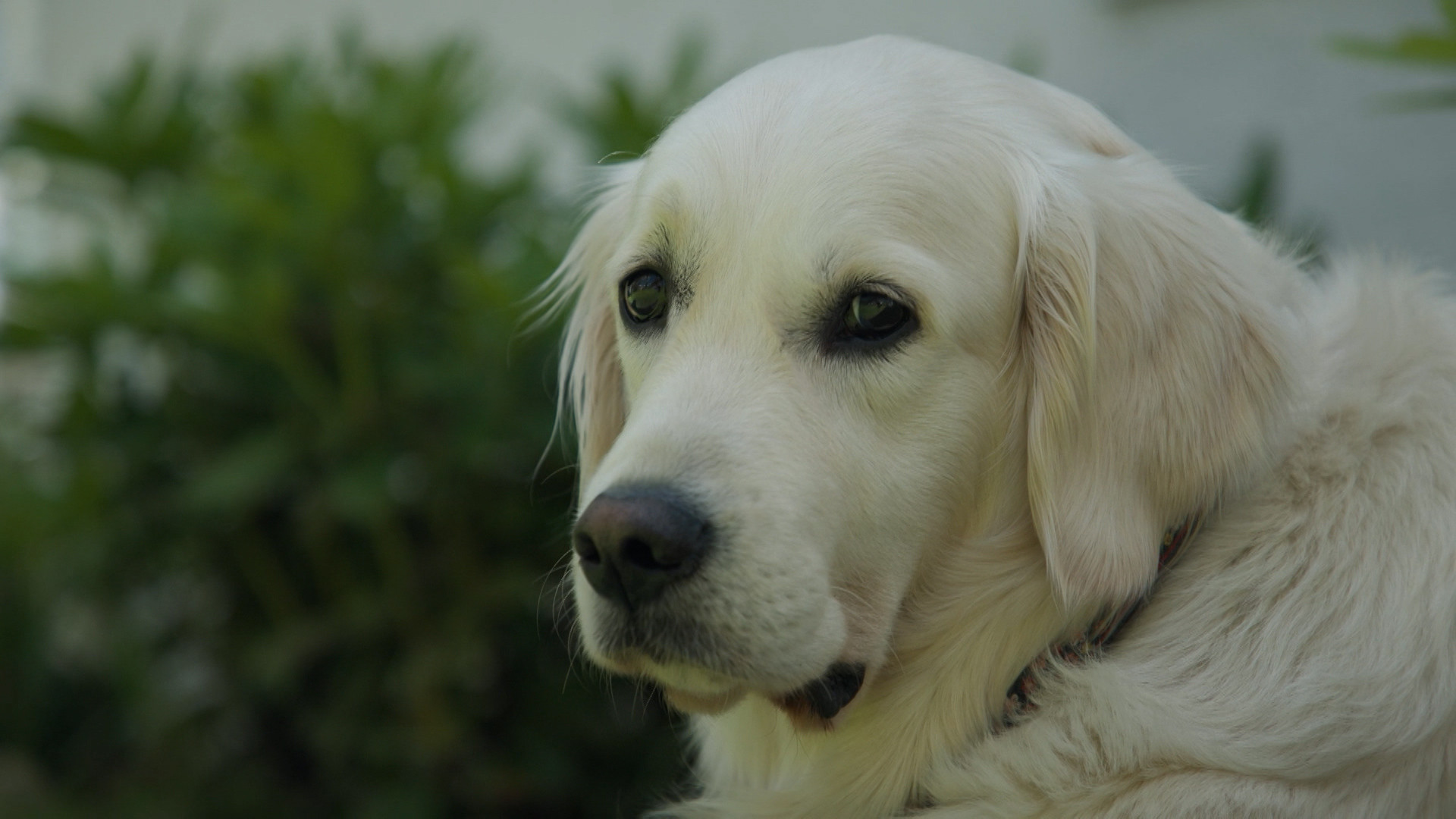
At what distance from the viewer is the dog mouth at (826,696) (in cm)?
198

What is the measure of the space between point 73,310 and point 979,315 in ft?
12.2

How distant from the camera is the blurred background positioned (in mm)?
3975

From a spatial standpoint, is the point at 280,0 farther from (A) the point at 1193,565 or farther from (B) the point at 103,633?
(A) the point at 1193,565

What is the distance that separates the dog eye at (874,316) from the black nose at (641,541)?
433mm

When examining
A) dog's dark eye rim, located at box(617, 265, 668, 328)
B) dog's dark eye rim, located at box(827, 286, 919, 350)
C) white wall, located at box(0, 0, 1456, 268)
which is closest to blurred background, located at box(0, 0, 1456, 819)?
white wall, located at box(0, 0, 1456, 268)

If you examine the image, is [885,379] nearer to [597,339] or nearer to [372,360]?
[597,339]

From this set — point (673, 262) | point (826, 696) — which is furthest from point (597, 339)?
point (826, 696)

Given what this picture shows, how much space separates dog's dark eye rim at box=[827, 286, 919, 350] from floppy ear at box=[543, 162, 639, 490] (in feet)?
2.35

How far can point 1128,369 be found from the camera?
6.31 ft

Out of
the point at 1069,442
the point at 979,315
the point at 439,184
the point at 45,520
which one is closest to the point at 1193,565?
the point at 1069,442

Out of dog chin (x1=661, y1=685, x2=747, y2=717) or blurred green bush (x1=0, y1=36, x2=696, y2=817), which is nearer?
dog chin (x1=661, y1=685, x2=747, y2=717)

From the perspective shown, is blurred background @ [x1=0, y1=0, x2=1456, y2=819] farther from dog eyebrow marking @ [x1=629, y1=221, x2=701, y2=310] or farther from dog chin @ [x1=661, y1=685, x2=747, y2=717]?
dog chin @ [x1=661, y1=685, x2=747, y2=717]

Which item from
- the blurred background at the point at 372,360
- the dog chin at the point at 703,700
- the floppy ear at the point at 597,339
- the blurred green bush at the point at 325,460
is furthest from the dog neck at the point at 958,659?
the blurred green bush at the point at 325,460

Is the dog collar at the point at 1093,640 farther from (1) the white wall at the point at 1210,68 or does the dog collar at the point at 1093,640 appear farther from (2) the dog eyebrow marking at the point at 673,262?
(1) the white wall at the point at 1210,68
